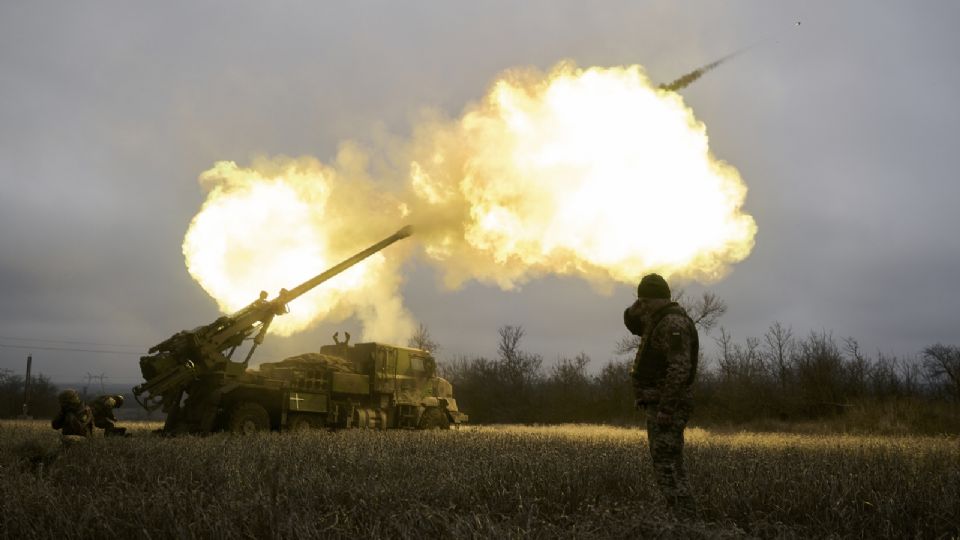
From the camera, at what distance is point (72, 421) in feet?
36.7

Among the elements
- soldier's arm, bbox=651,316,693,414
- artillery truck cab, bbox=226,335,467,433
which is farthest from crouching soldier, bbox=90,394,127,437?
soldier's arm, bbox=651,316,693,414

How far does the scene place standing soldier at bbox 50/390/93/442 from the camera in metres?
11.2

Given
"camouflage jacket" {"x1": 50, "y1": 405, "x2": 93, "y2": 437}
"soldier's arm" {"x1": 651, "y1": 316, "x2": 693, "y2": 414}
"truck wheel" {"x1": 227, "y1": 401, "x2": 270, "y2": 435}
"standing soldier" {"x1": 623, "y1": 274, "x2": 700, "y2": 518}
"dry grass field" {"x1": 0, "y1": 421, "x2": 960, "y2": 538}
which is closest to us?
"dry grass field" {"x1": 0, "y1": 421, "x2": 960, "y2": 538}

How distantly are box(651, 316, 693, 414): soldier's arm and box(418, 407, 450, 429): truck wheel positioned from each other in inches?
569

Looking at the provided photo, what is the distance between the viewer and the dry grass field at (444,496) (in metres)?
4.67

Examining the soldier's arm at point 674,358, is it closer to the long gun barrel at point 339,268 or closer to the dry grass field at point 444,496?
the dry grass field at point 444,496

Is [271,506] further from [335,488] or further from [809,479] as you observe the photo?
[809,479]

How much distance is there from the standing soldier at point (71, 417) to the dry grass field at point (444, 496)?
92.3 inches

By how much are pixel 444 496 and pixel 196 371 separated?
11.0 meters

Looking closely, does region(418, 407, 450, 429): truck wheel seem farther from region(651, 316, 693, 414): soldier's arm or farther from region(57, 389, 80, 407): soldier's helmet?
region(651, 316, 693, 414): soldier's arm

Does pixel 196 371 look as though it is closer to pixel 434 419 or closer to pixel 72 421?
pixel 72 421

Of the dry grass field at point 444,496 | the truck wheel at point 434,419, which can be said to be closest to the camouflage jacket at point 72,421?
the dry grass field at point 444,496

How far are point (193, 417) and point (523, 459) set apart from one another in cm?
992

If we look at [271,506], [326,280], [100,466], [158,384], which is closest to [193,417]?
[158,384]
